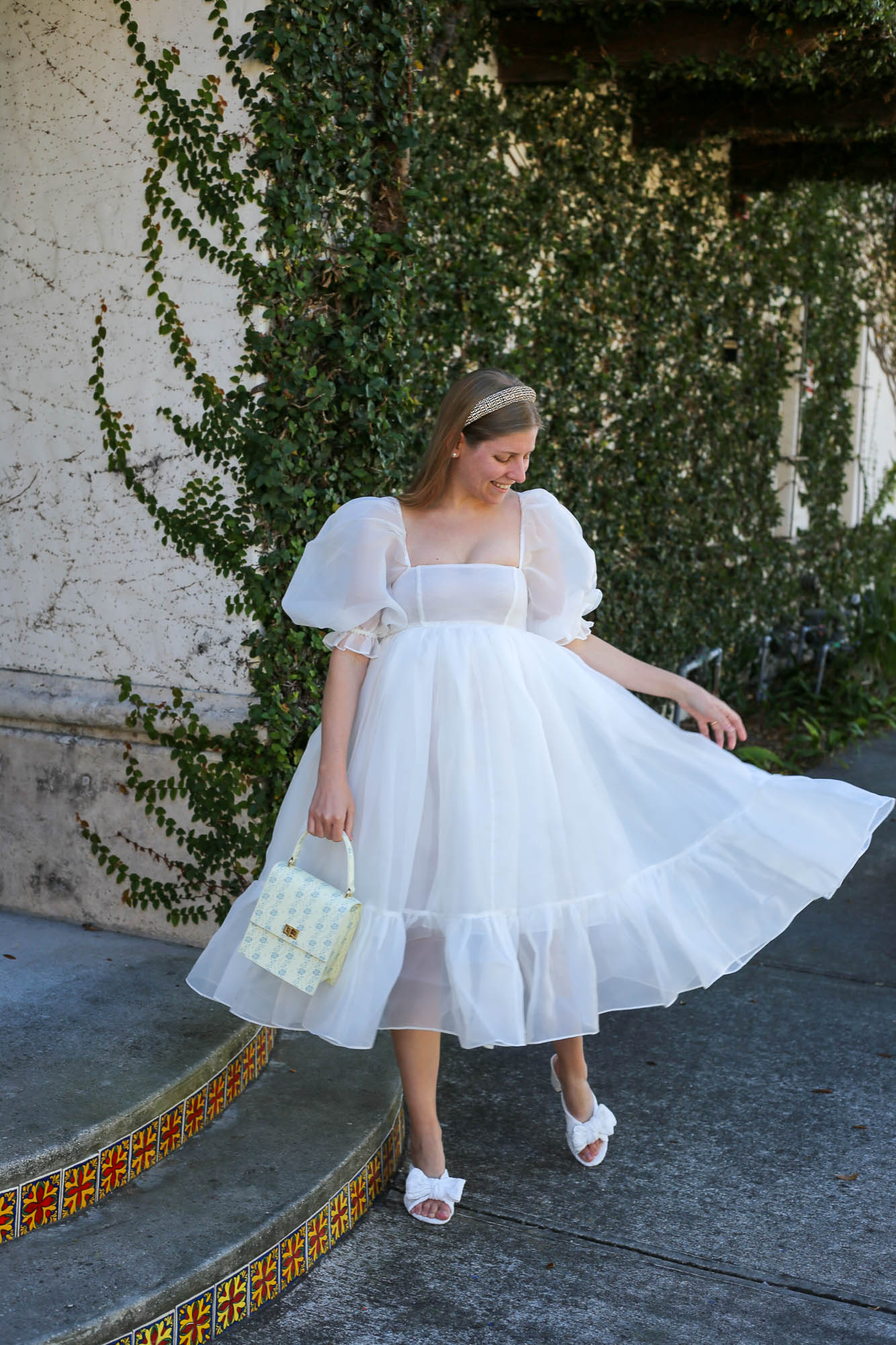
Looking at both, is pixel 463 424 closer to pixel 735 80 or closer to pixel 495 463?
pixel 495 463

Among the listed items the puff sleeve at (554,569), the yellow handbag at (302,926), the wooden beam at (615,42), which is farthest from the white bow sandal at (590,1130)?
the wooden beam at (615,42)

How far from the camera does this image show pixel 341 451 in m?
3.88

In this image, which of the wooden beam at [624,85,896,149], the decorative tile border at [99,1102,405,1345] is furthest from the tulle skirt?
the wooden beam at [624,85,896,149]

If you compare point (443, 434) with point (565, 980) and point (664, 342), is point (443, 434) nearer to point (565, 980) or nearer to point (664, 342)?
point (565, 980)

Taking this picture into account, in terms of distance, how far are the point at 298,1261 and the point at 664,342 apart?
5306mm

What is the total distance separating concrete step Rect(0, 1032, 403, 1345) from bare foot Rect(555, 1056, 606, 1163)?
417mm

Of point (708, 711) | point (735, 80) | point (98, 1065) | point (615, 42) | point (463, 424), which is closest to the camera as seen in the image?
point (463, 424)

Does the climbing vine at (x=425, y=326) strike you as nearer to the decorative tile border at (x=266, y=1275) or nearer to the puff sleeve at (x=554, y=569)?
the puff sleeve at (x=554, y=569)

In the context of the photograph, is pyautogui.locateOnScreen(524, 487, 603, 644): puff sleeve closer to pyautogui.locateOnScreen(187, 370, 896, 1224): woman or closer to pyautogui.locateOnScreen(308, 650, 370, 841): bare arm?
pyautogui.locateOnScreen(187, 370, 896, 1224): woman

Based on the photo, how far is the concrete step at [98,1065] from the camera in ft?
8.44

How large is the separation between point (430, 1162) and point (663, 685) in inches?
46.1

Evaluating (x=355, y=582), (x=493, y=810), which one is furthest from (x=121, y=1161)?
(x=355, y=582)

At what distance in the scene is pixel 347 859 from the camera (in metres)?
2.64

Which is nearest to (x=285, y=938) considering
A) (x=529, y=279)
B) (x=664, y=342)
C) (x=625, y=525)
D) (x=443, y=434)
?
(x=443, y=434)
